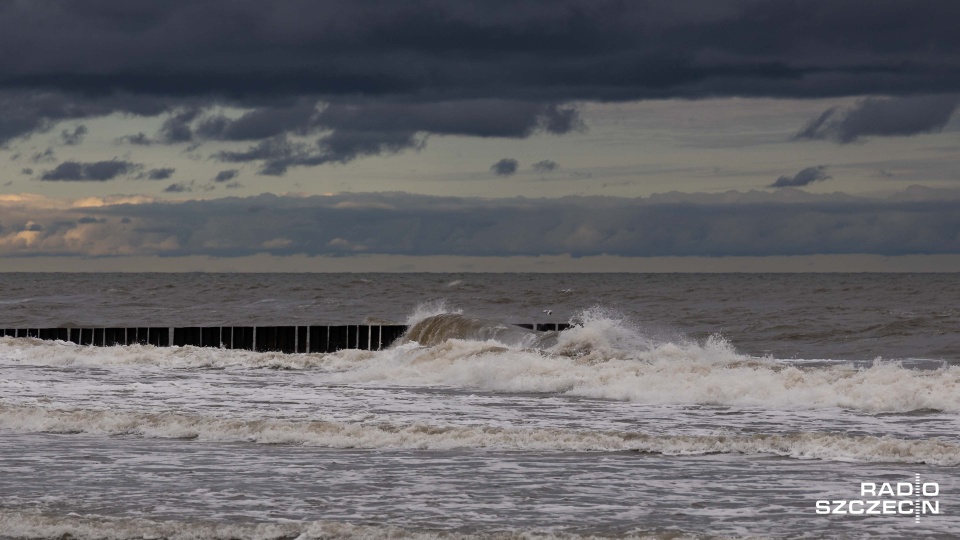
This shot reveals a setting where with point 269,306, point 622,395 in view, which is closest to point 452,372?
point 622,395

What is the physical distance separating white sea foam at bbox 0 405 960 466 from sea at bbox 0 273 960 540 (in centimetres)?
4

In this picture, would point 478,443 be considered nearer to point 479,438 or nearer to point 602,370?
point 479,438

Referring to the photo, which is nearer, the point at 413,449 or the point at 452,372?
the point at 413,449

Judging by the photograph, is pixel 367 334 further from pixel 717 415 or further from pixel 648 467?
pixel 648 467

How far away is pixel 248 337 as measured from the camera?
102 ft

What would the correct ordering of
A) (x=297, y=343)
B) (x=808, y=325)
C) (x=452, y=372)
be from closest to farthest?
(x=452, y=372) < (x=297, y=343) < (x=808, y=325)

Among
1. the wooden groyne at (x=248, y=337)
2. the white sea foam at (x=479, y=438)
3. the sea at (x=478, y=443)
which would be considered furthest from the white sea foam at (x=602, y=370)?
the white sea foam at (x=479, y=438)

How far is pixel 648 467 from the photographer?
38.7 ft

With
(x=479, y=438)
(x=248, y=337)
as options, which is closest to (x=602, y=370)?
(x=479, y=438)

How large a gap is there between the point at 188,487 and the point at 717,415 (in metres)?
8.71

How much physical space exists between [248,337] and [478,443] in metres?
19.1

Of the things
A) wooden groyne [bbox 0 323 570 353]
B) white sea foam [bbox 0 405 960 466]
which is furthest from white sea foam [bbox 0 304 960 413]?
white sea foam [bbox 0 405 960 466]

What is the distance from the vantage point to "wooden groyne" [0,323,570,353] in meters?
30.9

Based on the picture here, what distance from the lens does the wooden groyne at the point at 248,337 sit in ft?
101
